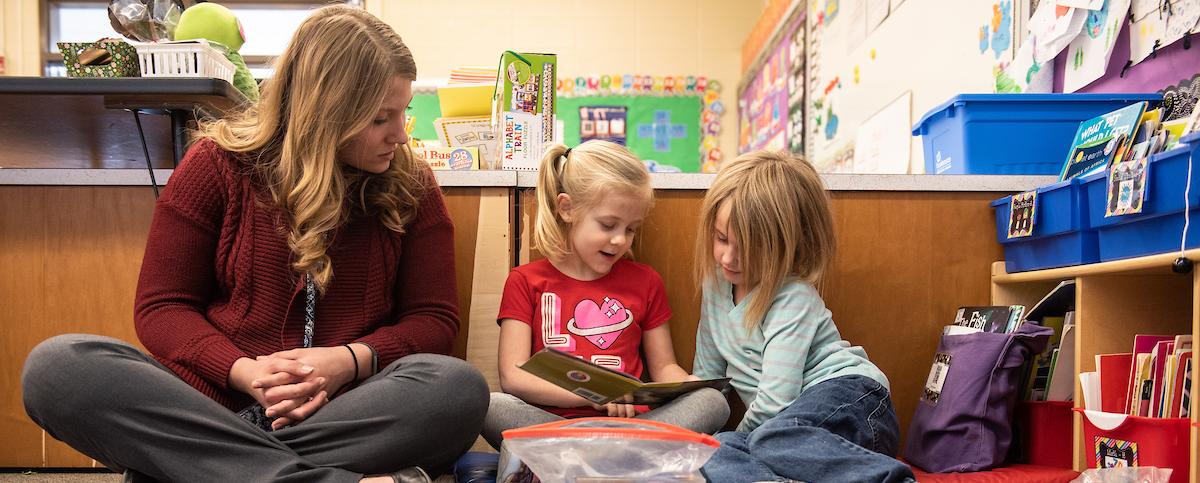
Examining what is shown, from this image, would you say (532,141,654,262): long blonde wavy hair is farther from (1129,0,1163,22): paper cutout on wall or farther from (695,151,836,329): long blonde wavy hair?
(1129,0,1163,22): paper cutout on wall

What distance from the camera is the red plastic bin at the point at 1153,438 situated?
4.20 feet

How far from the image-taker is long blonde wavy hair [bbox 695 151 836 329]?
1.60 meters

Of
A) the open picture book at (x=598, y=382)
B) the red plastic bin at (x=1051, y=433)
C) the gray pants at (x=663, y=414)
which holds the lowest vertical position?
the red plastic bin at (x=1051, y=433)

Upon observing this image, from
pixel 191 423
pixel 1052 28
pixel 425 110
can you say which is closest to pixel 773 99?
pixel 425 110

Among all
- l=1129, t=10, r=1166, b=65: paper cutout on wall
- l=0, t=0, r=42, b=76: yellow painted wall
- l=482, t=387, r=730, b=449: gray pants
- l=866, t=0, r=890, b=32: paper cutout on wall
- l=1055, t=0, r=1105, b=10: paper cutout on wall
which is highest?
l=0, t=0, r=42, b=76: yellow painted wall

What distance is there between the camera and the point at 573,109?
17.3ft

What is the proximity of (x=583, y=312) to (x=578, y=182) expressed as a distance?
0.77 feet

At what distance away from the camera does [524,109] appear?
188 cm

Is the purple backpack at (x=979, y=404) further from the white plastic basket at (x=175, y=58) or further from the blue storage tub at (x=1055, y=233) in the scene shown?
the white plastic basket at (x=175, y=58)

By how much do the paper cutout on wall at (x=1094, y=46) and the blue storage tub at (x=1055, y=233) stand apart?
15.1 inches

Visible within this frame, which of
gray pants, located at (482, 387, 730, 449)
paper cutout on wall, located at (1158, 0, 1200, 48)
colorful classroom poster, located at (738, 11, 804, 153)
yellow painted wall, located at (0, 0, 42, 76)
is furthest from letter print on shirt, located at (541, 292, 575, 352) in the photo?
yellow painted wall, located at (0, 0, 42, 76)

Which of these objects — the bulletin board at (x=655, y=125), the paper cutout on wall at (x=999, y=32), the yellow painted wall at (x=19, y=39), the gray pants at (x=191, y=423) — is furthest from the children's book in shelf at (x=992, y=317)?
the yellow painted wall at (x=19, y=39)

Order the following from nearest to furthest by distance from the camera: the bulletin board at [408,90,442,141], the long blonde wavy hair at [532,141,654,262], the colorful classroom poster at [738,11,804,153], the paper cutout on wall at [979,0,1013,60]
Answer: the long blonde wavy hair at [532,141,654,262], the paper cutout on wall at [979,0,1013,60], the colorful classroom poster at [738,11,804,153], the bulletin board at [408,90,442,141]

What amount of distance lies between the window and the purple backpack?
4626 millimetres
